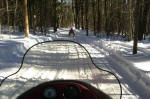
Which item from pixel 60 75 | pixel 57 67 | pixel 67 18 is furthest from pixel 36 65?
pixel 67 18

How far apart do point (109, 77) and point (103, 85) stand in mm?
1217

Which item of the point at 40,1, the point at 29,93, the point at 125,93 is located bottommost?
the point at 125,93

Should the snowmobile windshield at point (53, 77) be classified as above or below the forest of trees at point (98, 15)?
below

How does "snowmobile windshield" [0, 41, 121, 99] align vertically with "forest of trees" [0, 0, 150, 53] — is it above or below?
below

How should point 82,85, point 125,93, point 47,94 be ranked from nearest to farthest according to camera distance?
point 47,94
point 82,85
point 125,93

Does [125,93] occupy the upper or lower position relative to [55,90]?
lower

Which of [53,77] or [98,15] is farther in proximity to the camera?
[98,15]

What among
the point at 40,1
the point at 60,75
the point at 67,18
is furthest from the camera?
the point at 67,18

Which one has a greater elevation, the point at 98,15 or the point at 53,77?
the point at 98,15

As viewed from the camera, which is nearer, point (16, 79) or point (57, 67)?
point (16, 79)

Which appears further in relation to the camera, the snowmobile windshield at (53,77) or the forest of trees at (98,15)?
the forest of trees at (98,15)

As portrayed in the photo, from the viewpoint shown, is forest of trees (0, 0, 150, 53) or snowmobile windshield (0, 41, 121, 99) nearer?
snowmobile windshield (0, 41, 121, 99)

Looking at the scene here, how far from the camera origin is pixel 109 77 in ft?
31.1

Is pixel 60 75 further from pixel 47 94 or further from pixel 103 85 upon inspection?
pixel 47 94
